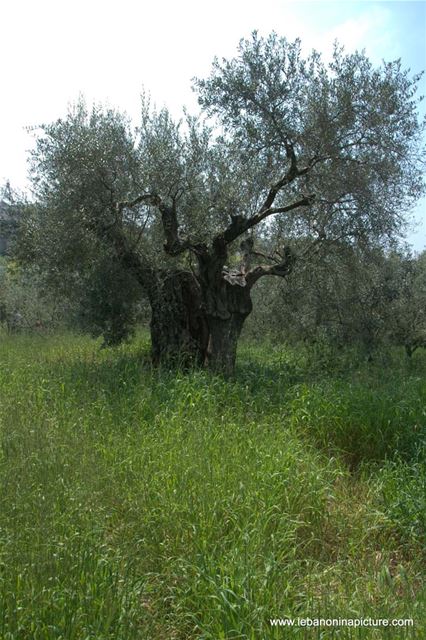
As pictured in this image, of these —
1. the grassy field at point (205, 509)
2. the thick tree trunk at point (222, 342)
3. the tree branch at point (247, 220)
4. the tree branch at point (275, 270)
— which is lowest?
the grassy field at point (205, 509)

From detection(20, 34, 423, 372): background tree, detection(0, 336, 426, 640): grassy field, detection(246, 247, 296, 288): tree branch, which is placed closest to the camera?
detection(0, 336, 426, 640): grassy field

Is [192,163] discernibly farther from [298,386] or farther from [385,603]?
[385,603]

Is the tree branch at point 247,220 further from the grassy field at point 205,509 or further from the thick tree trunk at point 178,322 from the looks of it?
the grassy field at point 205,509

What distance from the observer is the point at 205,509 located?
3.78 metres

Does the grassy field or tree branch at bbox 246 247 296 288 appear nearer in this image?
the grassy field

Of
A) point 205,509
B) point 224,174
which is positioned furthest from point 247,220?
point 205,509

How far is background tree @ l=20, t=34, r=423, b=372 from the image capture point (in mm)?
7621

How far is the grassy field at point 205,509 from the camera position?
2.82m

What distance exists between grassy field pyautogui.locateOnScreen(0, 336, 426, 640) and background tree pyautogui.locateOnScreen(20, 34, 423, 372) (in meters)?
2.08

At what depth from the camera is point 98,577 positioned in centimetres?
293

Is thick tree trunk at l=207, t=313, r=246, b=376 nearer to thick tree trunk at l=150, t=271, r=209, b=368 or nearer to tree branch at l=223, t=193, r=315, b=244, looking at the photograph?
thick tree trunk at l=150, t=271, r=209, b=368

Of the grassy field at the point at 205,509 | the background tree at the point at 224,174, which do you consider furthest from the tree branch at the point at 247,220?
the grassy field at the point at 205,509

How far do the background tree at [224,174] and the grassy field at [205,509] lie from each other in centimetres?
208

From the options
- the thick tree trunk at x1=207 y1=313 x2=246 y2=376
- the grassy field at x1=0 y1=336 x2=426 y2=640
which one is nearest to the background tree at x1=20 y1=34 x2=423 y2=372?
the thick tree trunk at x1=207 y1=313 x2=246 y2=376
